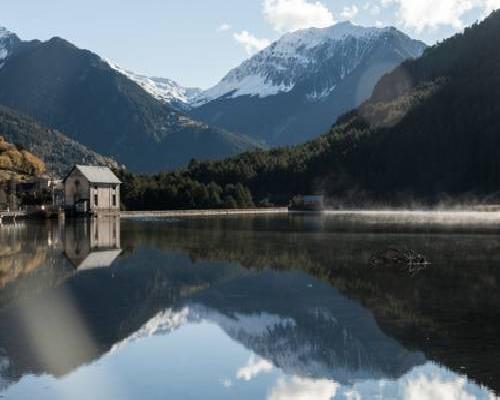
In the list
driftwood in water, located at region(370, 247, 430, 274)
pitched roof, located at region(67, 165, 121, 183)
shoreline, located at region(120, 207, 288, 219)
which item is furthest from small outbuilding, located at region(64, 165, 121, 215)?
driftwood in water, located at region(370, 247, 430, 274)

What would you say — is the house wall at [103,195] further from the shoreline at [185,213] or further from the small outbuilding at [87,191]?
the shoreline at [185,213]

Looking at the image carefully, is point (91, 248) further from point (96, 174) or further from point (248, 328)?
point (96, 174)

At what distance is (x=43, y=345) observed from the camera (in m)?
27.4

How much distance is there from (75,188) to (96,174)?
5.08 meters

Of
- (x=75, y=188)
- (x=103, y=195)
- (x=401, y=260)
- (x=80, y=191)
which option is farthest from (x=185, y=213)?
(x=401, y=260)

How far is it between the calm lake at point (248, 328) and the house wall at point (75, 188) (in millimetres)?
90413

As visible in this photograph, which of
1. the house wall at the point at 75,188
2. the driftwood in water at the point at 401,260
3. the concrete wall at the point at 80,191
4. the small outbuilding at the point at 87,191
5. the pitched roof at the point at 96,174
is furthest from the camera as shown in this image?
the pitched roof at the point at 96,174

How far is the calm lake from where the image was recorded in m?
23.1

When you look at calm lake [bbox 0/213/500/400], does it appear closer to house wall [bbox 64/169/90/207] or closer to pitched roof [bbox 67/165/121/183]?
house wall [bbox 64/169/90/207]

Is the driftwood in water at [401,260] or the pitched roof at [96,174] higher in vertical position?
the pitched roof at [96,174]

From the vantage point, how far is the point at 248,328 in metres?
31.6

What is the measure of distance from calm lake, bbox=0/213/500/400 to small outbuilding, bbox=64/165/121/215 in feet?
292

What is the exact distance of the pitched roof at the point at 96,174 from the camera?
149125 mm

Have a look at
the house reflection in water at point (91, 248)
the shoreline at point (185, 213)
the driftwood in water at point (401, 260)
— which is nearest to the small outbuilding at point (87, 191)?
the shoreline at point (185, 213)
